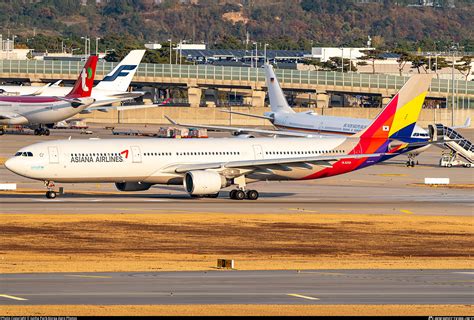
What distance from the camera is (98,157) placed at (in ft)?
211

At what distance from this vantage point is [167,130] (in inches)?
5527

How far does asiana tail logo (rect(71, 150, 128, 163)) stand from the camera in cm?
6400

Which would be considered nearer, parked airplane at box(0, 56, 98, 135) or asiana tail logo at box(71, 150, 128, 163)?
asiana tail logo at box(71, 150, 128, 163)

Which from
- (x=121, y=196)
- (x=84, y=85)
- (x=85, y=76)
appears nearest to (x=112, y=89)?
(x=84, y=85)

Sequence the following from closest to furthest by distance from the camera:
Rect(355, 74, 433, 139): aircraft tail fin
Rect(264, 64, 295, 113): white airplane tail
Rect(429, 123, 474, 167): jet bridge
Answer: Rect(355, 74, 433, 139): aircraft tail fin
Rect(429, 123, 474, 167): jet bridge
Rect(264, 64, 295, 113): white airplane tail

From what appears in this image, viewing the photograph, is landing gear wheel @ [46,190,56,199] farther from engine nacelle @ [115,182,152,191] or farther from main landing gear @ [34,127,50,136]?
main landing gear @ [34,127,50,136]

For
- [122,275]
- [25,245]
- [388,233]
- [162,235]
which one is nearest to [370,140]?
[388,233]

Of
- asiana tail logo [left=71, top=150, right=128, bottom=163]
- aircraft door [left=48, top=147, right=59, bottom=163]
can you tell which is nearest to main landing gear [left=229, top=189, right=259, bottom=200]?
asiana tail logo [left=71, top=150, right=128, bottom=163]

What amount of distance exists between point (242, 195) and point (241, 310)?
36.6 m

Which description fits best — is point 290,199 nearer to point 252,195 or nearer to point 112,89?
point 252,195

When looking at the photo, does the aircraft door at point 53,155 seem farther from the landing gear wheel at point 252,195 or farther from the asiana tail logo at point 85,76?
the asiana tail logo at point 85,76

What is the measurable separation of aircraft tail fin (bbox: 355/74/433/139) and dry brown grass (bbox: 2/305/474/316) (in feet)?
129

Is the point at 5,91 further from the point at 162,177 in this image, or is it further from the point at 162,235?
the point at 162,235

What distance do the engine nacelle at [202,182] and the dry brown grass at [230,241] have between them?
224 inches
